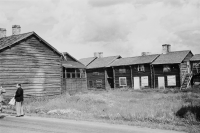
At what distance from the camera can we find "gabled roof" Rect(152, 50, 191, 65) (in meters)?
37.3

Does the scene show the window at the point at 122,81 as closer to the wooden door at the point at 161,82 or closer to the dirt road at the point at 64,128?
the wooden door at the point at 161,82

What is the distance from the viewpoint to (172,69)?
3762 centimetres

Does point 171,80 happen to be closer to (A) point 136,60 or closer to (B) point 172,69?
(B) point 172,69

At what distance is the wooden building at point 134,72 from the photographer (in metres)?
40.2

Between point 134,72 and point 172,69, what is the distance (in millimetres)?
7142

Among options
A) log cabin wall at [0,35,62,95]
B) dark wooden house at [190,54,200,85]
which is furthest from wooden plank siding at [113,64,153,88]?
log cabin wall at [0,35,62,95]

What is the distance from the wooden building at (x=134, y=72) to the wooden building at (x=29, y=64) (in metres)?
18.8

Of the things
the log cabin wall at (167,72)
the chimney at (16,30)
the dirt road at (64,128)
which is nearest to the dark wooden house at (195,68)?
the log cabin wall at (167,72)

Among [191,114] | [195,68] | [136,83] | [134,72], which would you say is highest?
[195,68]

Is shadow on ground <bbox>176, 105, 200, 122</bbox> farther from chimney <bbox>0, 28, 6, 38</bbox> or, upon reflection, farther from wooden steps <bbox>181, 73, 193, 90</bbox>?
wooden steps <bbox>181, 73, 193, 90</bbox>

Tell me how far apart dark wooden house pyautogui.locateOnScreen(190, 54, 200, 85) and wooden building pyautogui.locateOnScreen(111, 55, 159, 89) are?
263 inches

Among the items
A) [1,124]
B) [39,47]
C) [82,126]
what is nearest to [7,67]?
[39,47]

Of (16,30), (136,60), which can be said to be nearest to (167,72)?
(136,60)

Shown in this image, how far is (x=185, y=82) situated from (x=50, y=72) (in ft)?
73.5
